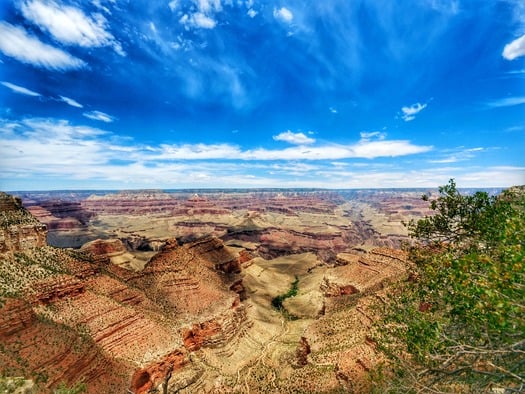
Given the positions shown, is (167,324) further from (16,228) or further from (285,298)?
(285,298)

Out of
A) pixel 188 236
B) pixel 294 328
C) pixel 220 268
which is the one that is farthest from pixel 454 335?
pixel 188 236

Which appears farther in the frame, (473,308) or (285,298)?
(285,298)

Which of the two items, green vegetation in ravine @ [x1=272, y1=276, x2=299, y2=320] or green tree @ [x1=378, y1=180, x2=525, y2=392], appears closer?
green tree @ [x1=378, y1=180, x2=525, y2=392]

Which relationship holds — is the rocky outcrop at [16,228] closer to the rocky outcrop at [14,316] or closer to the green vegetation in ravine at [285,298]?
the rocky outcrop at [14,316]

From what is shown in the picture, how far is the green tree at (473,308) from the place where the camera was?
9.92 m

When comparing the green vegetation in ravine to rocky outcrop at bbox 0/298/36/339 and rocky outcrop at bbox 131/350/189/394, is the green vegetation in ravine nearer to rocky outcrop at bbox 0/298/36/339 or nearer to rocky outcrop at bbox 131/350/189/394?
rocky outcrop at bbox 131/350/189/394

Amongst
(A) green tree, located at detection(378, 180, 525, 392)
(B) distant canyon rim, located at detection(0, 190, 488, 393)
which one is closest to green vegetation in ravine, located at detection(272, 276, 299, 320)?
(B) distant canyon rim, located at detection(0, 190, 488, 393)

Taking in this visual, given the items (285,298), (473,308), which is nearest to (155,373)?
(473,308)

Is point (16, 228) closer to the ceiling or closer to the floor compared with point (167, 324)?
closer to the ceiling

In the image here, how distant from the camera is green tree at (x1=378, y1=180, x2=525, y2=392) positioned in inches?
391

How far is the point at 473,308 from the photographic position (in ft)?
36.6

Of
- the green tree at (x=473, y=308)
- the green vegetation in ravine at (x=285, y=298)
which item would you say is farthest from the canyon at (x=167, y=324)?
the green tree at (x=473, y=308)

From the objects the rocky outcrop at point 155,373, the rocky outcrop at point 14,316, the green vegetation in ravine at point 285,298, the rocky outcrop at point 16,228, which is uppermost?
the rocky outcrop at point 16,228

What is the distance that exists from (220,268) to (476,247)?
59460 millimetres
